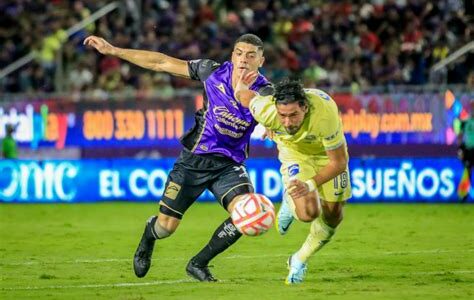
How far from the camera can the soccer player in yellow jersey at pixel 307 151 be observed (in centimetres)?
1052

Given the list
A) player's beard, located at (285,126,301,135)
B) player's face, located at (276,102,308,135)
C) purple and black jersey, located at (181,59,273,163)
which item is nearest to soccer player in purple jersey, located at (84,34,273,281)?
purple and black jersey, located at (181,59,273,163)

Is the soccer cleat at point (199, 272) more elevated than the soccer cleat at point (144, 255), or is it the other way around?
the soccer cleat at point (144, 255)

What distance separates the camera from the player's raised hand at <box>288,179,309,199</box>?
10.3 m

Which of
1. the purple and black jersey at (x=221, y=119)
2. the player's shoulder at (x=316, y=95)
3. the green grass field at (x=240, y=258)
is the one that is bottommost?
the green grass field at (x=240, y=258)

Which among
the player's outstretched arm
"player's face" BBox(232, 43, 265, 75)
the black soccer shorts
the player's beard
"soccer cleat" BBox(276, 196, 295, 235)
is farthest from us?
"soccer cleat" BBox(276, 196, 295, 235)

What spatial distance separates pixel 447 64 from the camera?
88.4 feet

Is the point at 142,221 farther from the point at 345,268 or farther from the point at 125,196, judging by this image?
the point at 345,268

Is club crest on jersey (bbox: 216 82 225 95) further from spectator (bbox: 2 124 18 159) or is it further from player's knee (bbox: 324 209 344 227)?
spectator (bbox: 2 124 18 159)

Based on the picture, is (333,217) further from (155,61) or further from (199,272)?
(155,61)

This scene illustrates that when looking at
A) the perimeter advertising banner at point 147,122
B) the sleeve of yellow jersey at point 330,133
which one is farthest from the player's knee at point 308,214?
the perimeter advertising banner at point 147,122

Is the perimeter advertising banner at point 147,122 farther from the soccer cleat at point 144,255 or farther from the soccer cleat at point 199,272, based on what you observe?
the soccer cleat at point 144,255

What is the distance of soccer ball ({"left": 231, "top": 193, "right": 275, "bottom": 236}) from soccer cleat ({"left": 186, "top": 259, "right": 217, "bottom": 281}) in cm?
98

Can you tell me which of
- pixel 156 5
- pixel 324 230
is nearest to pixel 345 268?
pixel 324 230

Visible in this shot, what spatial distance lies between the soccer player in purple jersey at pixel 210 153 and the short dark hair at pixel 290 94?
0.97 m
